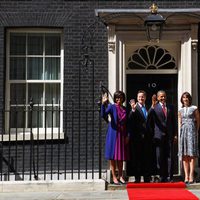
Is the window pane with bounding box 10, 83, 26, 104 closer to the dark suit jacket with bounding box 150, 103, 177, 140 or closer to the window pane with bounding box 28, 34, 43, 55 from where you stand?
the window pane with bounding box 28, 34, 43, 55

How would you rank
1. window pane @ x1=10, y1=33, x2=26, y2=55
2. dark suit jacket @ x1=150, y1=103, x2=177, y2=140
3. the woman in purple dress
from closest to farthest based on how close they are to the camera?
1. the woman in purple dress
2. dark suit jacket @ x1=150, y1=103, x2=177, y2=140
3. window pane @ x1=10, y1=33, x2=26, y2=55

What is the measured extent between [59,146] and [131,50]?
273 cm

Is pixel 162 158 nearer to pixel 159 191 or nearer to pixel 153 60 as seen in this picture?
pixel 159 191

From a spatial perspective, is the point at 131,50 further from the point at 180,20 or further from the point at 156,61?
the point at 180,20

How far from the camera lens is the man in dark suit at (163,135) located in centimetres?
919

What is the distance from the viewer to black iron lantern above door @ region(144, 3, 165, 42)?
9406 millimetres

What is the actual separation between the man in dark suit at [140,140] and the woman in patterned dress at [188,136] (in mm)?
670

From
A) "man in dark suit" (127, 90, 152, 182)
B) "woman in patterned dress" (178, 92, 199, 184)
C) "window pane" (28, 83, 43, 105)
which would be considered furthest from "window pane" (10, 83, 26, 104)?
"woman in patterned dress" (178, 92, 199, 184)

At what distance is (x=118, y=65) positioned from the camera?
33.9 ft

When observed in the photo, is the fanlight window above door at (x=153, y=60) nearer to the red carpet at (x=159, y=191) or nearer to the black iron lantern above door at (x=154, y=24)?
the black iron lantern above door at (x=154, y=24)

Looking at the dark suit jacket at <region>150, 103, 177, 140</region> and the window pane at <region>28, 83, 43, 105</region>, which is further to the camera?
the window pane at <region>28, 83, 43, 105</region>

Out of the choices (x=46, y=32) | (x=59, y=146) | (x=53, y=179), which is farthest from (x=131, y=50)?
(x=53, y=179)

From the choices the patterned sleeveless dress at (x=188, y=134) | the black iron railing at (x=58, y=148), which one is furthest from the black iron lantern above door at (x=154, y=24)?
the black iron railing at (x=58, y=148)

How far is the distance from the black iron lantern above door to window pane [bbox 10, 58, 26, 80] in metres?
3.00
